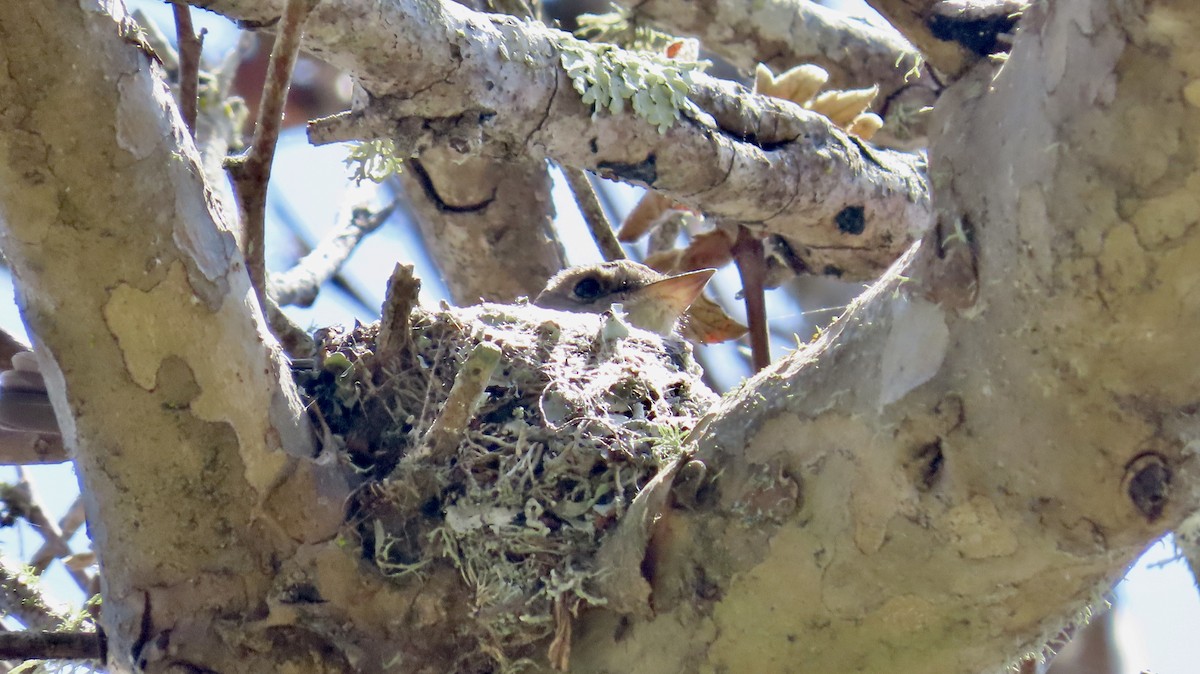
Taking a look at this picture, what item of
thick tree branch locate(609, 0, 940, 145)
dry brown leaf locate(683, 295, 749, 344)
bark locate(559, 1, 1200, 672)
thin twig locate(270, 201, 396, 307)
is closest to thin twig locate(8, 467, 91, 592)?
thin twig locate(270, 201, 396, 307)

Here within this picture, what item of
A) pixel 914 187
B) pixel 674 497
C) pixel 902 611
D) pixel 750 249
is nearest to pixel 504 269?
pixel 750 249

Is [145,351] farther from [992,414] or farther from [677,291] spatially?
[677,291]

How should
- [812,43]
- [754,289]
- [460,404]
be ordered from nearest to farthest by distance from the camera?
[460,404]
[754,289]
[812,43]

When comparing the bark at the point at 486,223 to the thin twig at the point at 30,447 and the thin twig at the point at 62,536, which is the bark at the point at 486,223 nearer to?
the thin twig at the point at 62,536

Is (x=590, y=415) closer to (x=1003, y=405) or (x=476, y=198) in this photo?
(x=1003, y=405)

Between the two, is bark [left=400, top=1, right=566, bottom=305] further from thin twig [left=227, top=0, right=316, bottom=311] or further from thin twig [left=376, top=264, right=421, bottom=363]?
thin twig [left=227, top=0, right=316, bottom=311]

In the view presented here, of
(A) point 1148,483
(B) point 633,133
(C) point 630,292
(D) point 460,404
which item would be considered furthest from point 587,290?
(A) point 1148,483

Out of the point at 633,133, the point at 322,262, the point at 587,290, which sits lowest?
the point at 633,133
